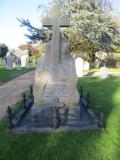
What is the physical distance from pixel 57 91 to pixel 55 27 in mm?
1983

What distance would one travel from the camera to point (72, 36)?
29.0m

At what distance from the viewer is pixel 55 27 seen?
Result: 837cm

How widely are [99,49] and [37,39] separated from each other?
7.35 m

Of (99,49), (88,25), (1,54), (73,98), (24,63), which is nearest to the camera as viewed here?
(73,98)

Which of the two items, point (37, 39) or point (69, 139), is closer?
point (69, 139)

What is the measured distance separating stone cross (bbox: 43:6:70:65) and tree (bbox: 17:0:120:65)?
63.3 ft

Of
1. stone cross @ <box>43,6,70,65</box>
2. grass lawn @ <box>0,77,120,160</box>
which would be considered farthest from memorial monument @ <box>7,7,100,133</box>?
grass lawn @ <box>0,77,120,160</box>

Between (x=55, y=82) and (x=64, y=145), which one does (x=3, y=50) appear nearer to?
(x=55, y=82)

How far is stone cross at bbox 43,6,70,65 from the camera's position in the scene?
8141mm

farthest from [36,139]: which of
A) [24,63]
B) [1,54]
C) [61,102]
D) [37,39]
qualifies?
[1,54]

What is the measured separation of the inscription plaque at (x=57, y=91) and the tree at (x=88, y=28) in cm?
2015

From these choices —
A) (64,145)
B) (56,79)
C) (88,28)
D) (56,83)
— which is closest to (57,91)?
(56,83)

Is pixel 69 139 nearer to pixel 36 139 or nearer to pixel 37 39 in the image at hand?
pixel 36 139

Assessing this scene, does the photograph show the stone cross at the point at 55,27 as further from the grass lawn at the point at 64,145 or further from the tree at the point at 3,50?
the tree at the point at 3,50
